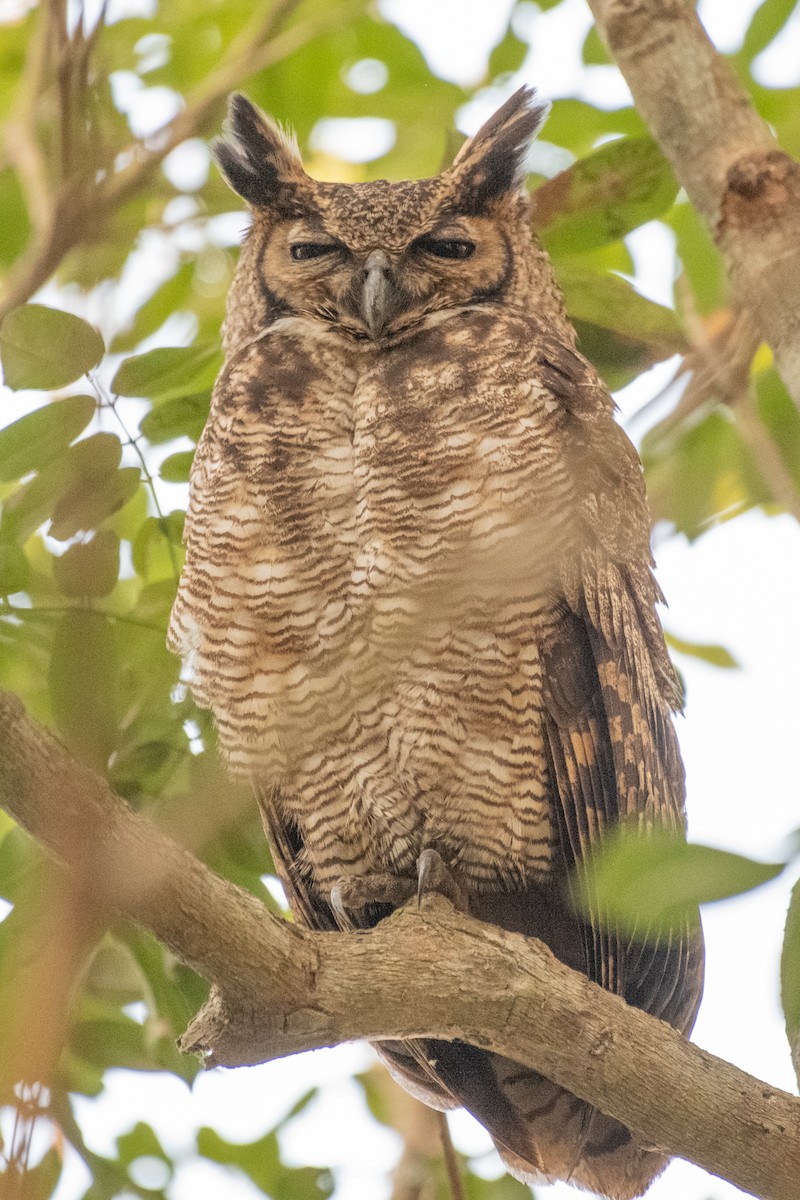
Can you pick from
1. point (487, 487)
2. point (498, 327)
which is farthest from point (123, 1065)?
point (498, 327)

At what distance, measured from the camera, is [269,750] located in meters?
2.83

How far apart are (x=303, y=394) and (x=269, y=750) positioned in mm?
726

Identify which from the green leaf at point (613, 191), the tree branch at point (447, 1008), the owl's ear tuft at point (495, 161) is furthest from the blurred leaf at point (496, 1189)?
the owl's ear tuft at point (495, 161)

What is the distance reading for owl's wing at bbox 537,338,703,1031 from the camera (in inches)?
109

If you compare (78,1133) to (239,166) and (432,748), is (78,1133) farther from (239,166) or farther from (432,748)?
(239,166)

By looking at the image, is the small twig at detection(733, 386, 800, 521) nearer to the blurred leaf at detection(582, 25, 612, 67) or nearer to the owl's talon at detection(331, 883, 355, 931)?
the blurred leaf at detection(582, 25, 612, 67)

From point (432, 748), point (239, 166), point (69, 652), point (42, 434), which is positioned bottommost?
point (432, 748)

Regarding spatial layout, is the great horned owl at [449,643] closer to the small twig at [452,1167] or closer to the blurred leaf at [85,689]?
the small twig at [452,1167]

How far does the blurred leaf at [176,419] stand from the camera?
2.70 metres

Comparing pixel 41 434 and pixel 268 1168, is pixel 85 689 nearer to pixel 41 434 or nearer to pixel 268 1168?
pixel 41 434

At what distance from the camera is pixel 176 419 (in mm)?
2762

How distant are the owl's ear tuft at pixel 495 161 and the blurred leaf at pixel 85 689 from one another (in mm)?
1819

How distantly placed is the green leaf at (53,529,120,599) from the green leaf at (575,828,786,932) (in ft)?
3.39

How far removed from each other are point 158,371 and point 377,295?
0.65m
